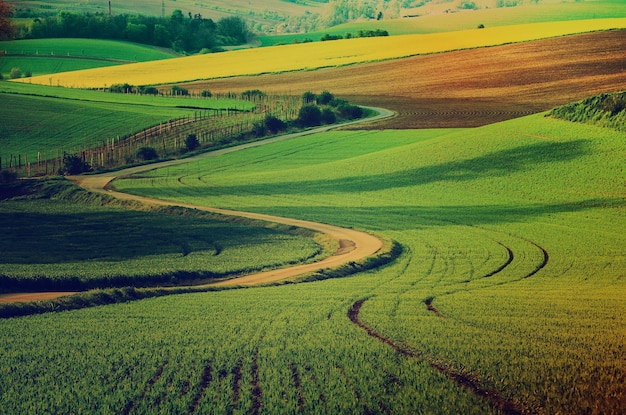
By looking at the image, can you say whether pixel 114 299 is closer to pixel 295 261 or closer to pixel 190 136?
pixel 295 261

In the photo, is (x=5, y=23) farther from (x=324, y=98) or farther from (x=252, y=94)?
(x=252, y=94)

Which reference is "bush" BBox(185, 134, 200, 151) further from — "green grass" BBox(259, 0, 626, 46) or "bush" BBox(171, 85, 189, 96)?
"green grass" BBox(259, 0, 626, 46)

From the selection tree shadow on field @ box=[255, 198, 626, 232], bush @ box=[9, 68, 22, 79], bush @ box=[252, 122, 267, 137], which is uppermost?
bush @ box=[9, 68, 22, 79]

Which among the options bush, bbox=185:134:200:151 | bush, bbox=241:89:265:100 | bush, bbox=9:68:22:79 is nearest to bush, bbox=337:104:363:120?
bush, bbox=241:89:265:100

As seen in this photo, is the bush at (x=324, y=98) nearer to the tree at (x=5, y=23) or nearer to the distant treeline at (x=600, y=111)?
the distant treeline at (x=600, y=111)

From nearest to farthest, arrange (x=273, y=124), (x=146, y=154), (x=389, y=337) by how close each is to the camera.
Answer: (x=389, y=337) < (x=146, y=154) < (x=273, y=124)

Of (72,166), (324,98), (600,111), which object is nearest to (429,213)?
(600,111)
